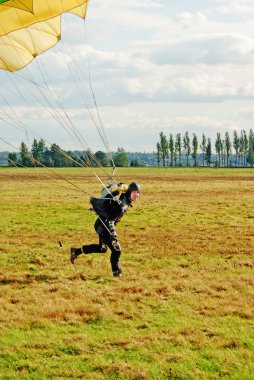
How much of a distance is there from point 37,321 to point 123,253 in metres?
6.18

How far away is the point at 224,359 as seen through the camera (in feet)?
24.5

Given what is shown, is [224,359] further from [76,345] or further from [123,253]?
[123,253]

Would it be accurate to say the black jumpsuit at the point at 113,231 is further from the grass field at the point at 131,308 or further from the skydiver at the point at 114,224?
the grass field at the point at 131,308

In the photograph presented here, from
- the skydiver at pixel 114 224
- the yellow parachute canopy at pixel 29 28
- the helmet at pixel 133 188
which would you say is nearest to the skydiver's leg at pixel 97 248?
the skydiver at pixel 114 224

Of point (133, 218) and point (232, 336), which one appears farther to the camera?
point (133, 218)

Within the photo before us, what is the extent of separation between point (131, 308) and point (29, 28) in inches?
260

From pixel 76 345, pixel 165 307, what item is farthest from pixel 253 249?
pixel 76 345

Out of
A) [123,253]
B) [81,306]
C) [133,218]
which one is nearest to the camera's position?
[81,306]

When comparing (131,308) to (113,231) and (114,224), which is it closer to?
(113,231)

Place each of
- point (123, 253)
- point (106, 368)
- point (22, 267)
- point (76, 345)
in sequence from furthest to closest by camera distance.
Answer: point (123, 253), point (22, 267), point (76, 345), point (106, 368)

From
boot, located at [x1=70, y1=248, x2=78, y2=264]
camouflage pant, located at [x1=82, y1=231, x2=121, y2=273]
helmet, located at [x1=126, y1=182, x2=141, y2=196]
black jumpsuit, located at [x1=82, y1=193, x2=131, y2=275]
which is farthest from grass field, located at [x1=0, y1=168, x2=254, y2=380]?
helmet, located at [x1=126, y1=182, x2=141, y2=196]

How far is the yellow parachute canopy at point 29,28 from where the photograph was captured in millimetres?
9891

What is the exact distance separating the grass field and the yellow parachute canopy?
5.08 meters

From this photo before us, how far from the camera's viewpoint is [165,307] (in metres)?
9.89
